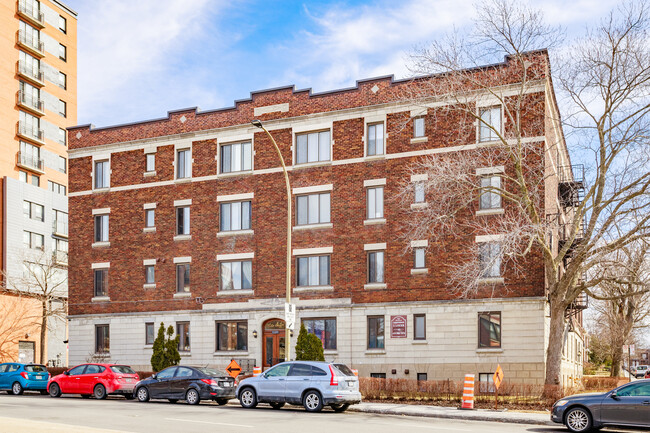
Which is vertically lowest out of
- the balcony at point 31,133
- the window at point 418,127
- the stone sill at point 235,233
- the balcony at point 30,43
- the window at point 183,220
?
the stone sill at point 235,233

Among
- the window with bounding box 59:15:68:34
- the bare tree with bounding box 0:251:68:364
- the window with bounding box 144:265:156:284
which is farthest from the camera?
the window with bounding box 59:15:68:34

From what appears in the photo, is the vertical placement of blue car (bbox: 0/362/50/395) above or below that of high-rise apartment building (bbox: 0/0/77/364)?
below

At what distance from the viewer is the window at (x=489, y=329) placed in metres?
34.7

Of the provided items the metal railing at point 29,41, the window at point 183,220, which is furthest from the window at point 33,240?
the window at point 183,220

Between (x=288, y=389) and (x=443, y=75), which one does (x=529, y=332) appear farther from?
(x=288, y=389)

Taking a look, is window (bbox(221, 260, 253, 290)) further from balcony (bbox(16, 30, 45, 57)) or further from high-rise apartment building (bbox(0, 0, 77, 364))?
balcony (bbox(16, 30, 45, 57))

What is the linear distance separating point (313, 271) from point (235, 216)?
5.56m

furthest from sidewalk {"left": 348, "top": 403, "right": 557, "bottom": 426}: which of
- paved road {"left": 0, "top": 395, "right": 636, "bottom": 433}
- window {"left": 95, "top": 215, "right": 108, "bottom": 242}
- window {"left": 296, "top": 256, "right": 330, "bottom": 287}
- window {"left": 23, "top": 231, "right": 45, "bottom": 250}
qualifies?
window {"left": 23, "top": 231, "right": 45, "bottom": 250}

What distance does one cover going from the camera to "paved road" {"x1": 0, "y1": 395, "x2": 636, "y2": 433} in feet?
57.1

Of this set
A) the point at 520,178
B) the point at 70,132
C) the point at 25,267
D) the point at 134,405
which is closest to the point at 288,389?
the point at 134,405

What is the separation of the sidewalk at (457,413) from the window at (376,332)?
10.6 meters

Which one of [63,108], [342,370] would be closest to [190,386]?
[342,370]

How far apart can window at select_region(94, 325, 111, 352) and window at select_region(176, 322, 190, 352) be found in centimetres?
487

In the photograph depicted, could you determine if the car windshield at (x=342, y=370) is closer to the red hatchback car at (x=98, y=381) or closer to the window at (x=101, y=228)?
the red hatchback car at (x=98, y=381)
